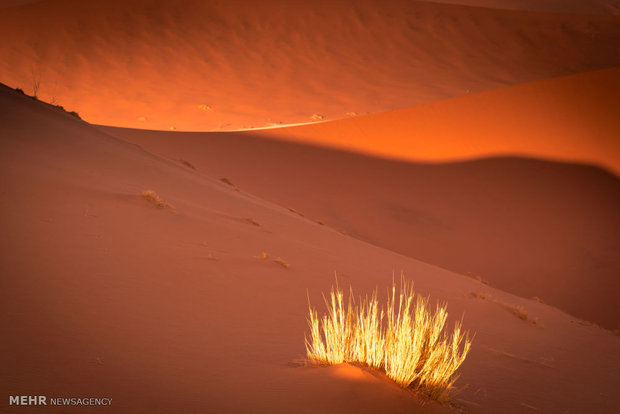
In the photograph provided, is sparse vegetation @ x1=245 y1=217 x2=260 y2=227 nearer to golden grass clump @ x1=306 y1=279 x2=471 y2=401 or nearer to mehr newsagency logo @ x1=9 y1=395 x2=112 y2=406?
golden grass clump @ x1=306 y1=279 x2=471 y2=401

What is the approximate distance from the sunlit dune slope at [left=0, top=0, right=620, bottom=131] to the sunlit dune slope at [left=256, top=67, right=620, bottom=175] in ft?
10.4

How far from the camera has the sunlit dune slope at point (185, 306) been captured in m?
3.12

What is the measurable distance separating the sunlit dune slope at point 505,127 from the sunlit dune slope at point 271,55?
3.16 metres

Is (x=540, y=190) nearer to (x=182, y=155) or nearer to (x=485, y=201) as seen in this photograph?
(x=485, y=201)

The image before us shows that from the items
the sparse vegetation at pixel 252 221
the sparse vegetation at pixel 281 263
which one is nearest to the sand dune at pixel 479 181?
the sparse vegetation at pixel 252 221

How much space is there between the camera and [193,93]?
24000mm

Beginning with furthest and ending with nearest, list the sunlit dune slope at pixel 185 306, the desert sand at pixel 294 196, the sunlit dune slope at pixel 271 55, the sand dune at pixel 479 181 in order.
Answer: the sunlit dune slope at pixel 271 55 → the sand dune at pixel 479 181 → the desert sand at pixel 294 196 → the sunlit dune slope at pixel 185 306

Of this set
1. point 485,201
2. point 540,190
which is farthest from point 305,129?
point 540,190

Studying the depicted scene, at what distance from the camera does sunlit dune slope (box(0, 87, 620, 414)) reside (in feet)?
10.2

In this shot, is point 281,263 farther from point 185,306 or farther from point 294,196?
point 294,196

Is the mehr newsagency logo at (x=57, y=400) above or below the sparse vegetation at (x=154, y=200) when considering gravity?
below

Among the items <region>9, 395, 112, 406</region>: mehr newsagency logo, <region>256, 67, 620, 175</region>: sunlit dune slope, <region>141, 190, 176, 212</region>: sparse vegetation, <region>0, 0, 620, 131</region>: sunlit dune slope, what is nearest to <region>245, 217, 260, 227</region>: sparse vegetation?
<region>141, 190, 176, 212</region>: sparse vegetation

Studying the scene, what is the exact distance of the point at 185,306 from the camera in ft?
14.8

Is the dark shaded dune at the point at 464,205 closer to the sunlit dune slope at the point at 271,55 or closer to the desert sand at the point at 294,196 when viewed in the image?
the desert sand at the point at 294,196
